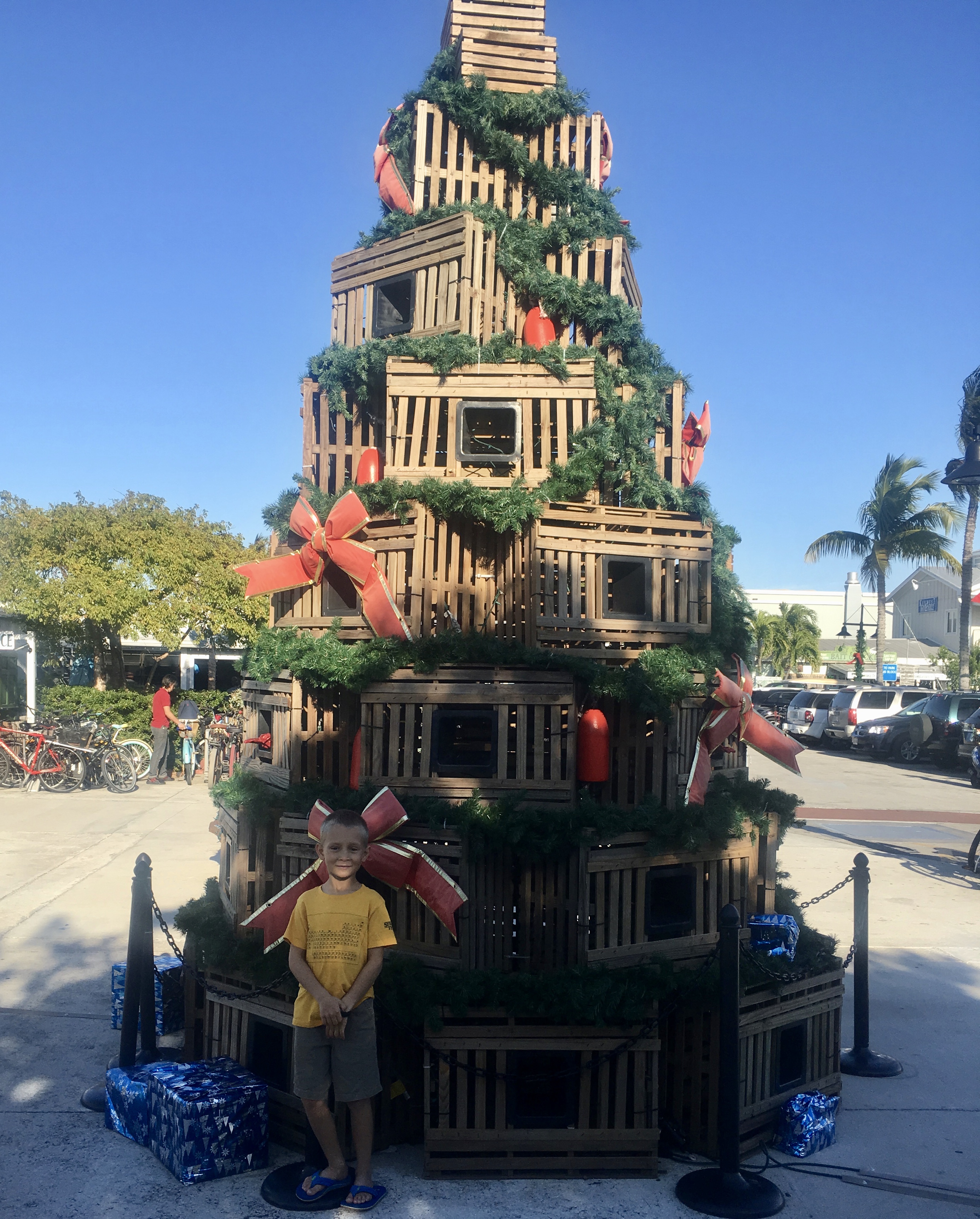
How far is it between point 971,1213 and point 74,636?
19.7 metres

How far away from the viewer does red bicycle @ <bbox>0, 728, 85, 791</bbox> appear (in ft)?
56.0

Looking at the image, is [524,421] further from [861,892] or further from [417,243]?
[861,892]

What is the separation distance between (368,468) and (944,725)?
24074mm

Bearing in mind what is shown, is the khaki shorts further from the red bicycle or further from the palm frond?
the palm frond

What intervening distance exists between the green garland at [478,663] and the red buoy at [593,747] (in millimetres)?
147

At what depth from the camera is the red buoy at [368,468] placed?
612 centimetres

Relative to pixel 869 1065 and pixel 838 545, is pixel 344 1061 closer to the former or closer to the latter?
pixel 869 1065

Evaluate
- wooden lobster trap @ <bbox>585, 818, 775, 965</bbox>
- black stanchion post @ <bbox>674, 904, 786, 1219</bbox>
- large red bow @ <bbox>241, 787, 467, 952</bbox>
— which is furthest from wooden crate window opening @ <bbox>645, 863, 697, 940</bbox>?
large red bow @ <bbox>241, 787, 467, 952</bbox>

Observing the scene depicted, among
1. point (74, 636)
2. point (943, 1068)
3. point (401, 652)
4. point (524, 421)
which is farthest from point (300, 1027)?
point (74, 636)

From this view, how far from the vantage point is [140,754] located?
19.5 meters

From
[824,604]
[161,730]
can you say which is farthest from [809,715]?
[824,604]

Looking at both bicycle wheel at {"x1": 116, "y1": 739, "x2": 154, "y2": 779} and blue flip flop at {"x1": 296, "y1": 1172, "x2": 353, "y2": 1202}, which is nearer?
blue flip flop at {"x1": 296, "y1": 1172, "x2": 353, "y2": 1202}

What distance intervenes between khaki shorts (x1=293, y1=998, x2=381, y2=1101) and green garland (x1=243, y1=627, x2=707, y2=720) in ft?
5.69

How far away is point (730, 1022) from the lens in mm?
4652
